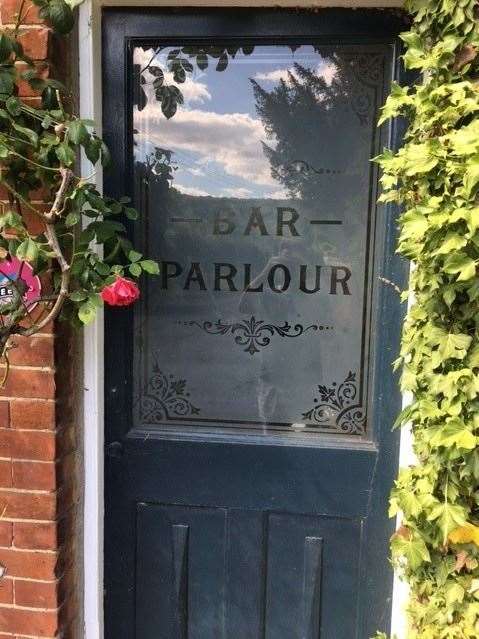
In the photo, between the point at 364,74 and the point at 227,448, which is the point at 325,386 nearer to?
the point at 227,448

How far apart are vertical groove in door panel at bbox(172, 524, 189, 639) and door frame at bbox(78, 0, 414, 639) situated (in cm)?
25

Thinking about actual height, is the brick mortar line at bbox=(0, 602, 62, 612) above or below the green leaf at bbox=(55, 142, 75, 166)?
below

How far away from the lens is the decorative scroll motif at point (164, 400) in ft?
6.37

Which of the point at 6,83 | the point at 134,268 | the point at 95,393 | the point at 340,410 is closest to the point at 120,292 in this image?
the point at 134,268

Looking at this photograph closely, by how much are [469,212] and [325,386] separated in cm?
80

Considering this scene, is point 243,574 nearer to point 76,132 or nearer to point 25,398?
point 25,398

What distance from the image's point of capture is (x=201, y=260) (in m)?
1.90

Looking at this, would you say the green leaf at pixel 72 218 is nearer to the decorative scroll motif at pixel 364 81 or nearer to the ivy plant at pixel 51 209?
the ivy plant at pixel 51 209

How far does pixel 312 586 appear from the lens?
192cm

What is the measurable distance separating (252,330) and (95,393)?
0.53 m

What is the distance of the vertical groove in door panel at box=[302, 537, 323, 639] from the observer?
6.27 ft

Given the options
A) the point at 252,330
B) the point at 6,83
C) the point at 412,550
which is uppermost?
the point at 6,83

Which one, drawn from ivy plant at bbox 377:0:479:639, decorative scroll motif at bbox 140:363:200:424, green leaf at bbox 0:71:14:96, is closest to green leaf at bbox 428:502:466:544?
ivy plant at bbox 377:0:479:639

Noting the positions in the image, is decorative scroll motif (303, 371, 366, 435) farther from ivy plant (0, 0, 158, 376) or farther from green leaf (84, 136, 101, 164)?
green leaf (84, 136, 101, 164)
